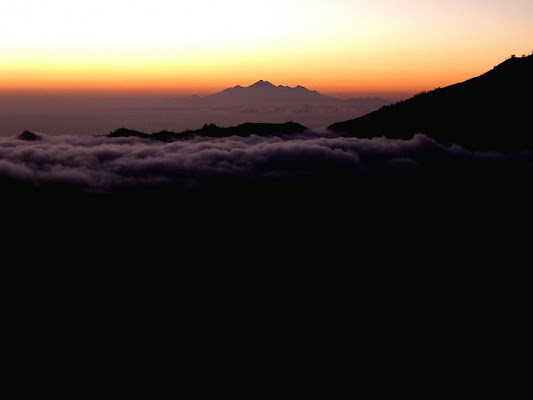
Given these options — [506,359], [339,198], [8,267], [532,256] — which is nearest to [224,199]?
[339,198]

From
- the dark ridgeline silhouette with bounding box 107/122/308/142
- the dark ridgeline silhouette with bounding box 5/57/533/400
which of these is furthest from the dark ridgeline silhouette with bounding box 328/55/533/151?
the dark ridgeline silhouette with bounding box 107/122/308/142

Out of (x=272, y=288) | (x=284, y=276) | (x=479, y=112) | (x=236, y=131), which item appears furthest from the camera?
(x=236, y=131)

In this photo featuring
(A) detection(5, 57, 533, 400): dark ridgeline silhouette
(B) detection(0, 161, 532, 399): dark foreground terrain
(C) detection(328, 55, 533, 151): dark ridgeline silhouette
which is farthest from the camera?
(C) detection(328, 55, 533, 151): dark ridgeline silhouette

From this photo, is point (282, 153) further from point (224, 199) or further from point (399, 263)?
point (399, 263)

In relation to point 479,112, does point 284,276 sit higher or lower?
lower

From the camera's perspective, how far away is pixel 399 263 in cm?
4638

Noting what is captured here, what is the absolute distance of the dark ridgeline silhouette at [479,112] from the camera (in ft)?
164

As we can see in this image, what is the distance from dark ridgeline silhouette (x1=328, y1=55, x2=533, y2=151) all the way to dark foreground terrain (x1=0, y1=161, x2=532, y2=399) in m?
4.72

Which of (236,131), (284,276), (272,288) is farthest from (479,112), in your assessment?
(236,131)

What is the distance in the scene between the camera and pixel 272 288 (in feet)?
138

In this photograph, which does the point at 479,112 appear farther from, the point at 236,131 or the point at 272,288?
the point at 236,131

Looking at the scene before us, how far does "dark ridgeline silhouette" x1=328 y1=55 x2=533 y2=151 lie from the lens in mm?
50125

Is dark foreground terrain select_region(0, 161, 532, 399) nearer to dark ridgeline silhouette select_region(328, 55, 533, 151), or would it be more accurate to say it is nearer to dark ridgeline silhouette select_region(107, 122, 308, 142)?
dark ridgeline silhouette select_region(328, 55, 533, 151)

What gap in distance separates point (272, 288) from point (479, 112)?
111 feet
